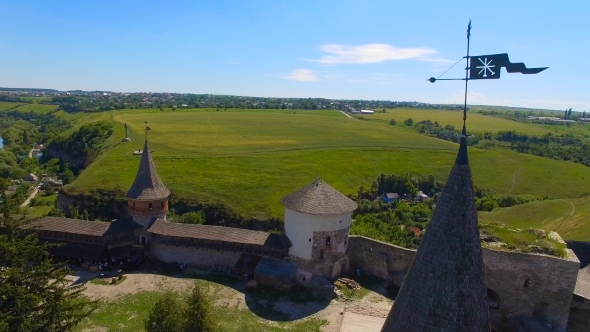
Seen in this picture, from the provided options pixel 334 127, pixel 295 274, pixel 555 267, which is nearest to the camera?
pixel 555 267

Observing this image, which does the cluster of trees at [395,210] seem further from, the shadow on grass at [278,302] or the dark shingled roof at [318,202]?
the shadow on grass at [278,302]

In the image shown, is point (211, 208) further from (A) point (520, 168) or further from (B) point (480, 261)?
(A) point (520, 168)

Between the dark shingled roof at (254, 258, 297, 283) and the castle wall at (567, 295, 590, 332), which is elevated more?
the castle wall at (567, 295, 590, 332)

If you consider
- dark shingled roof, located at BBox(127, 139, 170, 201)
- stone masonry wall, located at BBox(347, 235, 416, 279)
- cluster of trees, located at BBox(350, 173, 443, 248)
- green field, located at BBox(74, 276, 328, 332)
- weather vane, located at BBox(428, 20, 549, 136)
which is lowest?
cluster of trees, located at BBox(350, 173, 443, 248)

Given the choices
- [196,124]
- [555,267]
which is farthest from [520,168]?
[196,124]

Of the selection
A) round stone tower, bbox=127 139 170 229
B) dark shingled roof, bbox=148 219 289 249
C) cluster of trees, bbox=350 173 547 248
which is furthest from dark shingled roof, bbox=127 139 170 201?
cluster of trees, bbox=350 173 547 248

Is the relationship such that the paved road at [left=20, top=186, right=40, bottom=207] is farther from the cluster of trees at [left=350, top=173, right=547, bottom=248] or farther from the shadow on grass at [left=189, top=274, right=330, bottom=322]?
the cluster of trees at [left=350, top=173, right=547, bottom=248]

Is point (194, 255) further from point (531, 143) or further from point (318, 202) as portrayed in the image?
point (531, 143)
